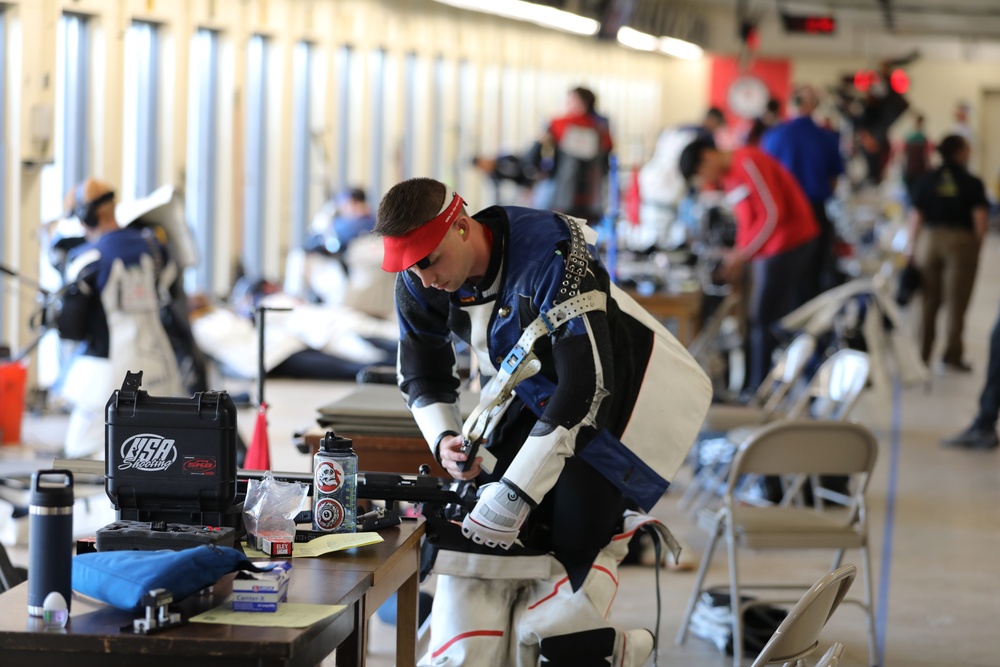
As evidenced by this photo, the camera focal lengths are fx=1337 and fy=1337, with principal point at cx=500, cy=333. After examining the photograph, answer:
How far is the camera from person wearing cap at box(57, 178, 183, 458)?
553 centimetres

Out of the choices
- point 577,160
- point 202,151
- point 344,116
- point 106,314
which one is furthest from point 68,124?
point 106,314

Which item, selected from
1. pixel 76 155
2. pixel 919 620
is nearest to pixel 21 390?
pixel 76 155

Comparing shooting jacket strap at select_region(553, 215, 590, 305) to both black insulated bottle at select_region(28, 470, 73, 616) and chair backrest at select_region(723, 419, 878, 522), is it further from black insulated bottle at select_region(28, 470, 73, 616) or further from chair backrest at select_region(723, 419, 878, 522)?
chair backrest at select_region(723, 419, 878, 522)

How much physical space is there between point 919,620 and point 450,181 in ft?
38.8

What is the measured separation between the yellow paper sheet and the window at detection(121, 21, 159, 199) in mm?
8263

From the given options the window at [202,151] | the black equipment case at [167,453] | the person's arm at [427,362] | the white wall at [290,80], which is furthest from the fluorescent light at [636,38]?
the black equipment case at [167,453]

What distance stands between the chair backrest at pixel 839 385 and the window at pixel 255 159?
7019 mm

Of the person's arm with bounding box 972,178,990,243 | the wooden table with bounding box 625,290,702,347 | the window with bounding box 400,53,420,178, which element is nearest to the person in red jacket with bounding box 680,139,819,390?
the wooden table with bounding box 625,290,702,347

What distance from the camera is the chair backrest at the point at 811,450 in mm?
3947

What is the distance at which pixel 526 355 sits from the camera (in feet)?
8.81

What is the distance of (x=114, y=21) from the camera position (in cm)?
941

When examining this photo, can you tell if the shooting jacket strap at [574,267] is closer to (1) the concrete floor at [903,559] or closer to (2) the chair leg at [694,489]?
(1) the concrete floor at [903,559]

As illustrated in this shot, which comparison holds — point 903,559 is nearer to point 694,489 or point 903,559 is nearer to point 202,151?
point 694,489

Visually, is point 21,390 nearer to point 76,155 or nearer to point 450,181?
point 76,155
